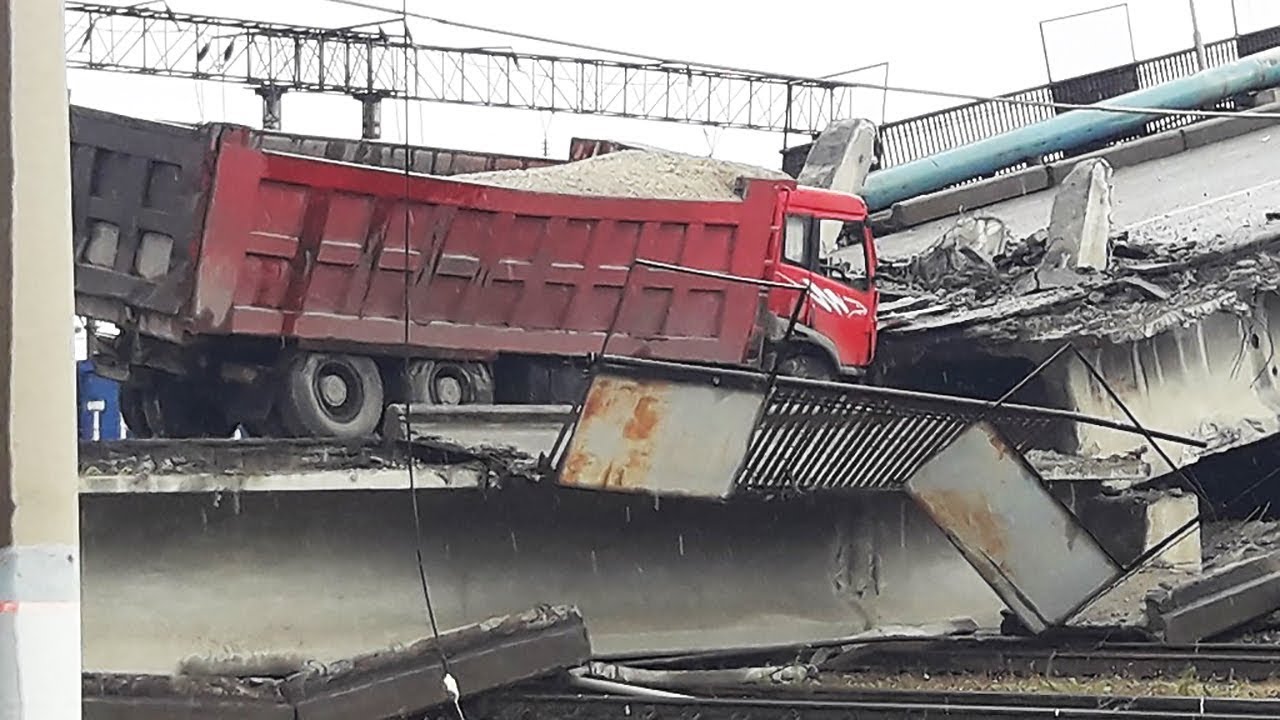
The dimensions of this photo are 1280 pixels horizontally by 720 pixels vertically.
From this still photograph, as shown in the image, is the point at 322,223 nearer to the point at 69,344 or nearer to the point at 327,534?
the point at 327,534

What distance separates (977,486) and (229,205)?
5658 millimetres

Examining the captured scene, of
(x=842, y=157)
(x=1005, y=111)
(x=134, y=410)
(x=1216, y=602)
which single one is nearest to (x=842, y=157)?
(x=842, y=157)

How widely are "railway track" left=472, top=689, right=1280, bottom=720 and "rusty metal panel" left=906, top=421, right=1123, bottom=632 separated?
8.59 ft

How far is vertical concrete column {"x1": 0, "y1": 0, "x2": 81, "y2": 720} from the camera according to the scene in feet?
13.5

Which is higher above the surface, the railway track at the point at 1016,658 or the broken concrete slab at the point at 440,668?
the broken concrete slab at the point at 440,668

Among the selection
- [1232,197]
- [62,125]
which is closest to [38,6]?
[62,125]

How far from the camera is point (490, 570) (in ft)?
39.1

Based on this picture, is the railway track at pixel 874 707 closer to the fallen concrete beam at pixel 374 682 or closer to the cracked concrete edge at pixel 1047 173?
the fallen concrete beam at pixel 374 682

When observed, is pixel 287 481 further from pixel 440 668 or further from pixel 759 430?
pixel 759 430

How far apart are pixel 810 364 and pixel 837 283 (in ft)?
2.70

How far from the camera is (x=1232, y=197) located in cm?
2353

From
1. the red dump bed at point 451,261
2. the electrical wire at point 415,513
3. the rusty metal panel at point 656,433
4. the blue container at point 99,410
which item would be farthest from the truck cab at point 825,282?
the blue container at point 99,410

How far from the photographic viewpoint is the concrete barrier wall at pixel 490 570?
10125 millimetres

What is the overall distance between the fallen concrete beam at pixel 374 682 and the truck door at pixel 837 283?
7030 mm
